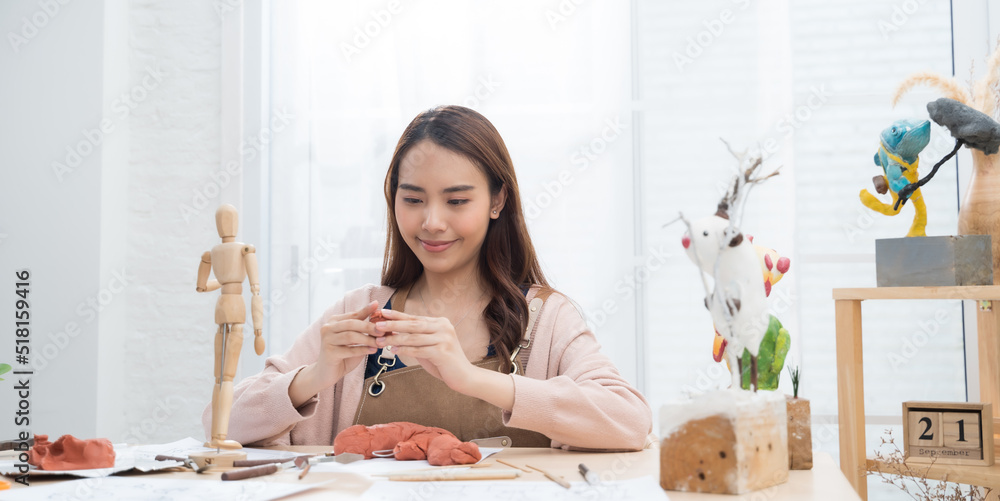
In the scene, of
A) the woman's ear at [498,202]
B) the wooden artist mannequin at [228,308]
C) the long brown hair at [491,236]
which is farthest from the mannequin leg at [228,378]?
the woman's ear at [498,202]

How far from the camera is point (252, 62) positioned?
286cm

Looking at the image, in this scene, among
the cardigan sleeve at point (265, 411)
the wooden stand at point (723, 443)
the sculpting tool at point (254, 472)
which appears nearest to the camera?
the wooden stand at point (723, 443)

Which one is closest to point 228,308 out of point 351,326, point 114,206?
point 351,326

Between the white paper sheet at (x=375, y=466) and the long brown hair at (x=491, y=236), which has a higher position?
the long brown hair at (x=491, y=236)

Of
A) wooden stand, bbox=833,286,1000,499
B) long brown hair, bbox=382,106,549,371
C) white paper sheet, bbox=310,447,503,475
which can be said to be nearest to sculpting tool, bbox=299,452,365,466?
white paper sheet, bbox=310,447,503,475

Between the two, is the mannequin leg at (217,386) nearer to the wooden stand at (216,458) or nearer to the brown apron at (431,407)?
the wooden stand at (216,458)

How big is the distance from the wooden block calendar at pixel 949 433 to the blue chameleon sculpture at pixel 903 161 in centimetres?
40

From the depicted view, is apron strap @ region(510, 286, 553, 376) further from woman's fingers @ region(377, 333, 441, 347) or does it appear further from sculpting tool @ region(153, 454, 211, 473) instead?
sculpting tool @ region(153, 454, 211, 473)

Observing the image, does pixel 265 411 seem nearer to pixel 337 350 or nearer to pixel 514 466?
pixel 337 350

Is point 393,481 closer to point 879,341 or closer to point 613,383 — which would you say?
point 613,383

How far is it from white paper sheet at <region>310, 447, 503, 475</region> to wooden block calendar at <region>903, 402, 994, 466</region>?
1.16 m

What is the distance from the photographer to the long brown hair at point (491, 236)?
1.64 meters

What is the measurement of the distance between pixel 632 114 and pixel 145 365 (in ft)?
6.61

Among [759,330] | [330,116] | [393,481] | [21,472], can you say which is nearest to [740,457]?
[759,330]
